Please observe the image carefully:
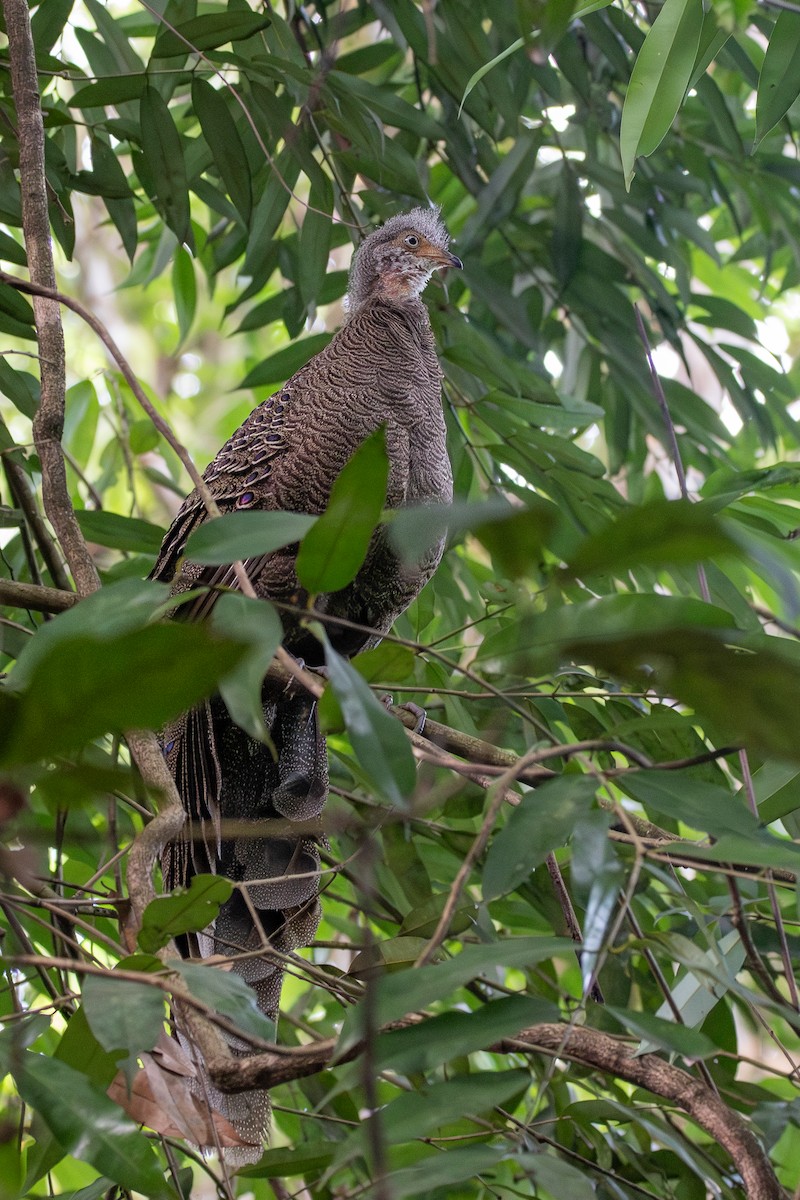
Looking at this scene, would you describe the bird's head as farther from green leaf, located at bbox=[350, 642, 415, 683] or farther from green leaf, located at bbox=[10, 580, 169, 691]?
green leaf, located at bbox=[10, 580, 169, 691]

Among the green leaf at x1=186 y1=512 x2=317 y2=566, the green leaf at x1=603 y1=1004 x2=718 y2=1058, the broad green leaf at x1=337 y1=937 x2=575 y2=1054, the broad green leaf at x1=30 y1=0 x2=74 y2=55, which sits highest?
the broad green leaf at x1=30 y1=0 x2=74 y2=55

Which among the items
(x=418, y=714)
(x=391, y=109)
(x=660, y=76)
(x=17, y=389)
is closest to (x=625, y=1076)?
(x=418, y=714)

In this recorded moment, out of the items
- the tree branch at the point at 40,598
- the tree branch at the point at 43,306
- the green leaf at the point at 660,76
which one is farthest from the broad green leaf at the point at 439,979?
the green leaf at the point at 660,76

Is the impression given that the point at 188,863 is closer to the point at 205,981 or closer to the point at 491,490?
the point at 491,490

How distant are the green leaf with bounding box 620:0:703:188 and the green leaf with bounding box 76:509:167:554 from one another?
87 centimetres

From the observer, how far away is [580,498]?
1914mm

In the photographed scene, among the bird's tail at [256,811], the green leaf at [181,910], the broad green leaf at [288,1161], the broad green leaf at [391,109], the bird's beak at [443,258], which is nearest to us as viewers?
the green leaf at [181,910]

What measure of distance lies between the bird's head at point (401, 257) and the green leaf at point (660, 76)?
0.96m

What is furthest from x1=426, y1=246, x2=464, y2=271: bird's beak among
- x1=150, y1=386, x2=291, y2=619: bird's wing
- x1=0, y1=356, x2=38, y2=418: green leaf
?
x1=0, y1=356, x2=38, y2=418: green leaf

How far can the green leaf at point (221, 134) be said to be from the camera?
172cm

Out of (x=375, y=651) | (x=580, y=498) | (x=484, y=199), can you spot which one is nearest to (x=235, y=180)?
(x=484, y=199)

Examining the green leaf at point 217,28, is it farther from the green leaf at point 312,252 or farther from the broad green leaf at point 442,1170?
the broad green leaf at point 442,1170

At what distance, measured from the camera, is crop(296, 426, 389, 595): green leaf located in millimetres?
748

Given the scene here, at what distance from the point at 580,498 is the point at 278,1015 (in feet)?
2.91
